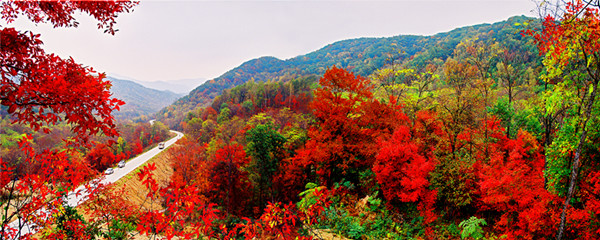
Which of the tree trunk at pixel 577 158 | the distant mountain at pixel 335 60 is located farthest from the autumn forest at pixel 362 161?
the distant mountain at pixel 335 60

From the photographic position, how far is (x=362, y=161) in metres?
12.9

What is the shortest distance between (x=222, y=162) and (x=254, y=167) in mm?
2621

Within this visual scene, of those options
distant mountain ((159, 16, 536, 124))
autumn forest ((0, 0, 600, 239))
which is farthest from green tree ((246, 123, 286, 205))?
distant mountain ((159, 16, 536, 124))

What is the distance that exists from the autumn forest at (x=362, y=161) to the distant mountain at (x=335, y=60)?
73823 millimetres

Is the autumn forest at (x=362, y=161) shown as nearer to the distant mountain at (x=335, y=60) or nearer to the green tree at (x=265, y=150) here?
the green tree at (x=265, y=150)

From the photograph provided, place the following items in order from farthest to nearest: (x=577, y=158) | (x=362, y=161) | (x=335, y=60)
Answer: (x=335, y=60)
(x=362, y=161)
(x=577, y=158)

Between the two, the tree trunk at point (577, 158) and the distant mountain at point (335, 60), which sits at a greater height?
the distant mountain at point (335, 60)

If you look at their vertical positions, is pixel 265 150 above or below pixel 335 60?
below

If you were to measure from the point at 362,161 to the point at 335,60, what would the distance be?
128500 millimetres

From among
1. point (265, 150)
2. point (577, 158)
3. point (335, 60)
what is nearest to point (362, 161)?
point (265, 150)

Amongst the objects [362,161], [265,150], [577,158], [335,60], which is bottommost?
[362,161]

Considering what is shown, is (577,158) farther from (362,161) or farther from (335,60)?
(335,60)

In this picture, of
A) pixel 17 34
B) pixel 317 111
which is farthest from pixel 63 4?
pixel 317 111

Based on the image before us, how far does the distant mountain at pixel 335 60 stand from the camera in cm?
9399
